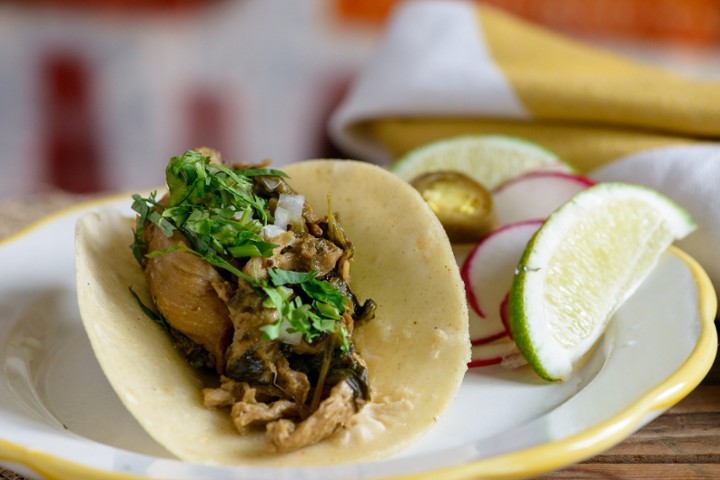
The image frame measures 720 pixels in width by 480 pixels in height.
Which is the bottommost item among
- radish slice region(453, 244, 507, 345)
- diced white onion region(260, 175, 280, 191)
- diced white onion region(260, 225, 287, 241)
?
radish slice region(453, 244, 507, 345)

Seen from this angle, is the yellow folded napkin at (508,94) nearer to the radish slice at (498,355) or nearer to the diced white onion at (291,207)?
the radish slice at (498,355)

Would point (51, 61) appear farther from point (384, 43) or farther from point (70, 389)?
point (70, 389)

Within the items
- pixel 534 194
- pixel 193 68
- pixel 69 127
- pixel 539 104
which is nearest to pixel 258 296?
pixel 534 194

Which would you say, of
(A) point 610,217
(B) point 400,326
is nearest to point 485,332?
(B) point 400,326

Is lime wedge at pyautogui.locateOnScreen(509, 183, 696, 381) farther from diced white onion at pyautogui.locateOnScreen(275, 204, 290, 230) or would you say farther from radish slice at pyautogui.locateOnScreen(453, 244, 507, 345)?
diced white onion at pyautogui.locateOnScreen(275, 204, 290, 230)

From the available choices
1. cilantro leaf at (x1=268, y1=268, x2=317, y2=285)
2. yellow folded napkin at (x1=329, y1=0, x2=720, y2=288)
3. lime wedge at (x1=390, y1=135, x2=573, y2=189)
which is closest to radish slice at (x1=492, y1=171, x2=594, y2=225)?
lime wedge at (x1=390, y1=135, x2=573, y2=189)

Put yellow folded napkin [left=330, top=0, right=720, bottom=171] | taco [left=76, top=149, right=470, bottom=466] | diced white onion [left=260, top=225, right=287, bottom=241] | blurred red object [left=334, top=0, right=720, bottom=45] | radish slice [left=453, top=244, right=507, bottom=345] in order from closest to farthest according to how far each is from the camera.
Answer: taco [left=76, top=149, right=470, bottom=466] < diced white onion [left=260, top=225, right=287, bottom=241] < radish slice [left=453, top=244, right=507, bottom=345] < yellow folded napkin [left=330, top=0, right=720, bottom=171] < blurred red object [left=334, top=0, right=720, bottom=45]
